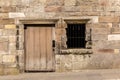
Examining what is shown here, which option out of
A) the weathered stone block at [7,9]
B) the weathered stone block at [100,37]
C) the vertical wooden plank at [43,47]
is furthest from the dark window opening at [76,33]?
the weathered stone block at [7,9]

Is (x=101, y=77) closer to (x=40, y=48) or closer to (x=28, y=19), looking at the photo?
(x=40, y=48)

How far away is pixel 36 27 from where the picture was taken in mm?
10438

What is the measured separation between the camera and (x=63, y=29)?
33.7ft

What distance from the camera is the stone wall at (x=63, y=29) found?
1020 cm

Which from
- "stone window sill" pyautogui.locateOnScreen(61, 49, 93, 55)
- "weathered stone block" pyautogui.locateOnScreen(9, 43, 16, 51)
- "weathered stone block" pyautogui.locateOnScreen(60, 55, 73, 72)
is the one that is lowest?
"weathered stone block" pyautogui.locateOnScreen(60, 55, 73, 72)

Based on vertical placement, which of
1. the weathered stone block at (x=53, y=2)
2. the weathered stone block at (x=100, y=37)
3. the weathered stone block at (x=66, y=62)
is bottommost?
the weathered stone block at (x=66, y=62)

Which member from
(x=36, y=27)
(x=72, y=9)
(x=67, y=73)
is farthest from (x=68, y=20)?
(x=67, y=73)

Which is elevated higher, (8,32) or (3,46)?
(8,32)

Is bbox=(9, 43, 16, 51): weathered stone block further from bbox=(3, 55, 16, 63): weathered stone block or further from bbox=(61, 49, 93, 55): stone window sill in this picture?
bbox=(61, 49, 93, 55): stone window sill

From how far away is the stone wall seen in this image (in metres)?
10.2

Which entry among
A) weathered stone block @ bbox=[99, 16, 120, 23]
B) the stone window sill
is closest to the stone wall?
weathered stone block @ bbox=[99, 16, 120, 23]

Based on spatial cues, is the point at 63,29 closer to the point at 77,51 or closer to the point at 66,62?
the point at 77,51

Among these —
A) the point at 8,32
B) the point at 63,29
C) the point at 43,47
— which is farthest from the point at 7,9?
the point at 63,29

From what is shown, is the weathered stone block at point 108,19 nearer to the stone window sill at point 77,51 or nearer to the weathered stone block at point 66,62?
the stone window sill at point 77,51
